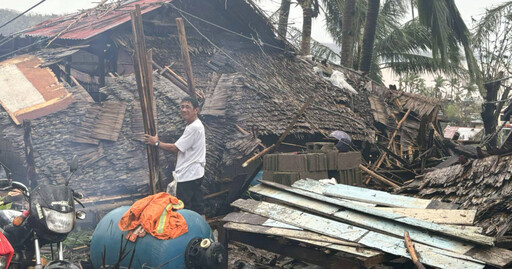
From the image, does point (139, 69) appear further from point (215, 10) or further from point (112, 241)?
point (215, 10)

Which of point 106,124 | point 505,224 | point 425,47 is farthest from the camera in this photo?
point 425,47

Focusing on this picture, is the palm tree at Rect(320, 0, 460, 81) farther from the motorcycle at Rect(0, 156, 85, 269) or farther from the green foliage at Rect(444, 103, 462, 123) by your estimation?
the motorcycle at Rect(0, 156, 85, 269)

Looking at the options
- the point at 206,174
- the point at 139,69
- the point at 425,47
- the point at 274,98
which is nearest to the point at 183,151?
the point at 139,69

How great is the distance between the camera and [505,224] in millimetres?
5105

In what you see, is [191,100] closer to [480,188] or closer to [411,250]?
[411,250]

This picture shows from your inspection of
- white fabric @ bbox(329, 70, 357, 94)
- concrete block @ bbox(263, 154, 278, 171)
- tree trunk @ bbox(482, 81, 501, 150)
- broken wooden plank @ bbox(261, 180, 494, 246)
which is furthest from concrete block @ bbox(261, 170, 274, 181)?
tree trunk @ bbox(482, 81, 501, 150)

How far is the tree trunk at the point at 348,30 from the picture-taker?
57.7 feet

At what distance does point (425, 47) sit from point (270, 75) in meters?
17.0

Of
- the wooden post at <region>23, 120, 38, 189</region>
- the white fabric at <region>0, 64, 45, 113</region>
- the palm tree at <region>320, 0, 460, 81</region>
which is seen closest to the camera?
the wooden post at <region>23, 120, 38, 189</region>

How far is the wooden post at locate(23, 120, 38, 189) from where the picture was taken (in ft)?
26.3

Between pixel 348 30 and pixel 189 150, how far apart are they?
1236 centimetres

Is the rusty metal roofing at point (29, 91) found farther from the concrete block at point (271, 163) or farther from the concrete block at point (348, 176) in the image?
the concrete block at point (348, 176)

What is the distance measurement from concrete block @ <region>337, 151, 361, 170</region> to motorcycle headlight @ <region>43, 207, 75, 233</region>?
4609mm

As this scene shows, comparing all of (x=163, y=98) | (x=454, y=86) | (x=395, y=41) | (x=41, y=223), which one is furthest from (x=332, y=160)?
(x=454, y=86)
